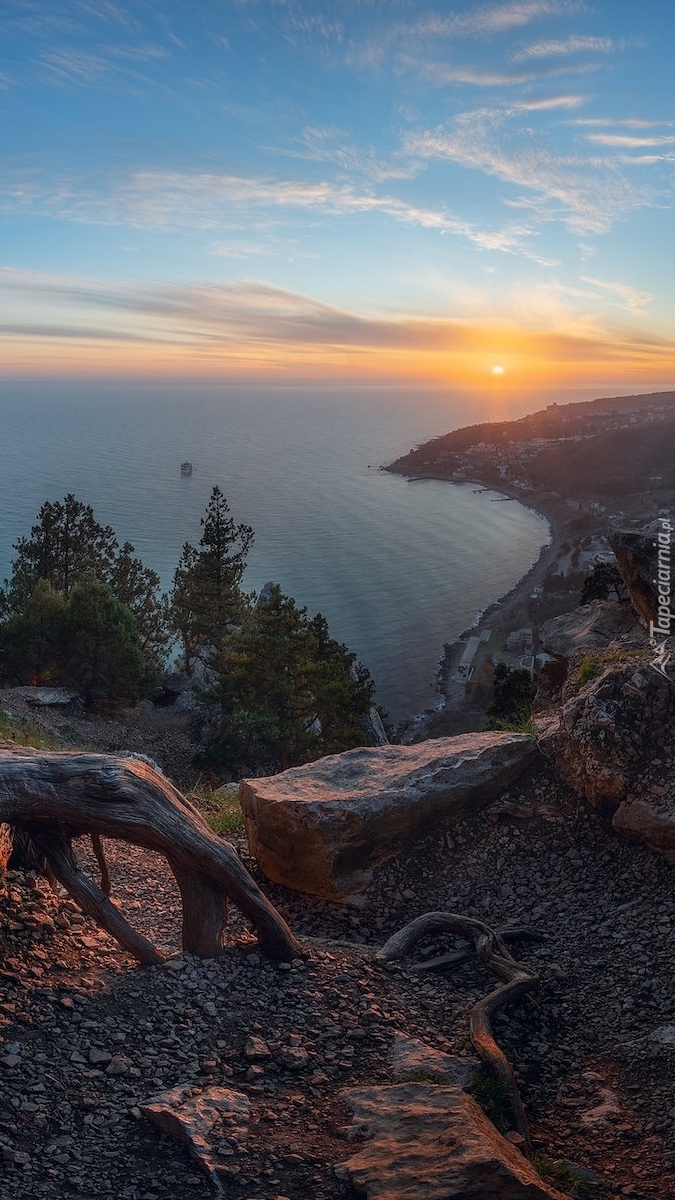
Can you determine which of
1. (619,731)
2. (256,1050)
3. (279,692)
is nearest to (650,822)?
(619,731)

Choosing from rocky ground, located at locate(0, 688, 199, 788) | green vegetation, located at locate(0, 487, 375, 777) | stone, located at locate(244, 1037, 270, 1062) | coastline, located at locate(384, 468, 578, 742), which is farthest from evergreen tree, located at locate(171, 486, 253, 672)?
stone, located at locate(244, 1037, 270, 1062)

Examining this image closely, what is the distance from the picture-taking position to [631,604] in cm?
1396

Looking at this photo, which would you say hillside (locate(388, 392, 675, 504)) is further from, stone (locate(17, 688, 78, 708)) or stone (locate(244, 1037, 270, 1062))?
stone (locate(244, 1037, 270, 1062))

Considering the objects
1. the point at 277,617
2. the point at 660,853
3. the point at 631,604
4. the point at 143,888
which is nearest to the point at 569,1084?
the point at 660,853

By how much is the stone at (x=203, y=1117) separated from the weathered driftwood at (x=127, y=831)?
1.65 metres

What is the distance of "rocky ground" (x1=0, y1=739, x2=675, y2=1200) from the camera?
504 cm

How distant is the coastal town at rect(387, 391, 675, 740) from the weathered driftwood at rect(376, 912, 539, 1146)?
65.6ft

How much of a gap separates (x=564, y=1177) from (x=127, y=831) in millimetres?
4137

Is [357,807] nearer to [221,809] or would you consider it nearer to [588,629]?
[221,809]

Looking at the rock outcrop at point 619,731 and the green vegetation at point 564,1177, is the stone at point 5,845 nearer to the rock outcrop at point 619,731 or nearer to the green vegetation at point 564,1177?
the green vegetation at point 564,1177

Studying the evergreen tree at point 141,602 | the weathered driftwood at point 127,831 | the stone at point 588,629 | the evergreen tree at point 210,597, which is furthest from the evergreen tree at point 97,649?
the weathered driftwood at point 127,831

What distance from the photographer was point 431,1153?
4926mm

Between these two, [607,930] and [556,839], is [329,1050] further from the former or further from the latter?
[556,839]

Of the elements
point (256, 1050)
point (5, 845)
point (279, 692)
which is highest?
point (5, 845)
